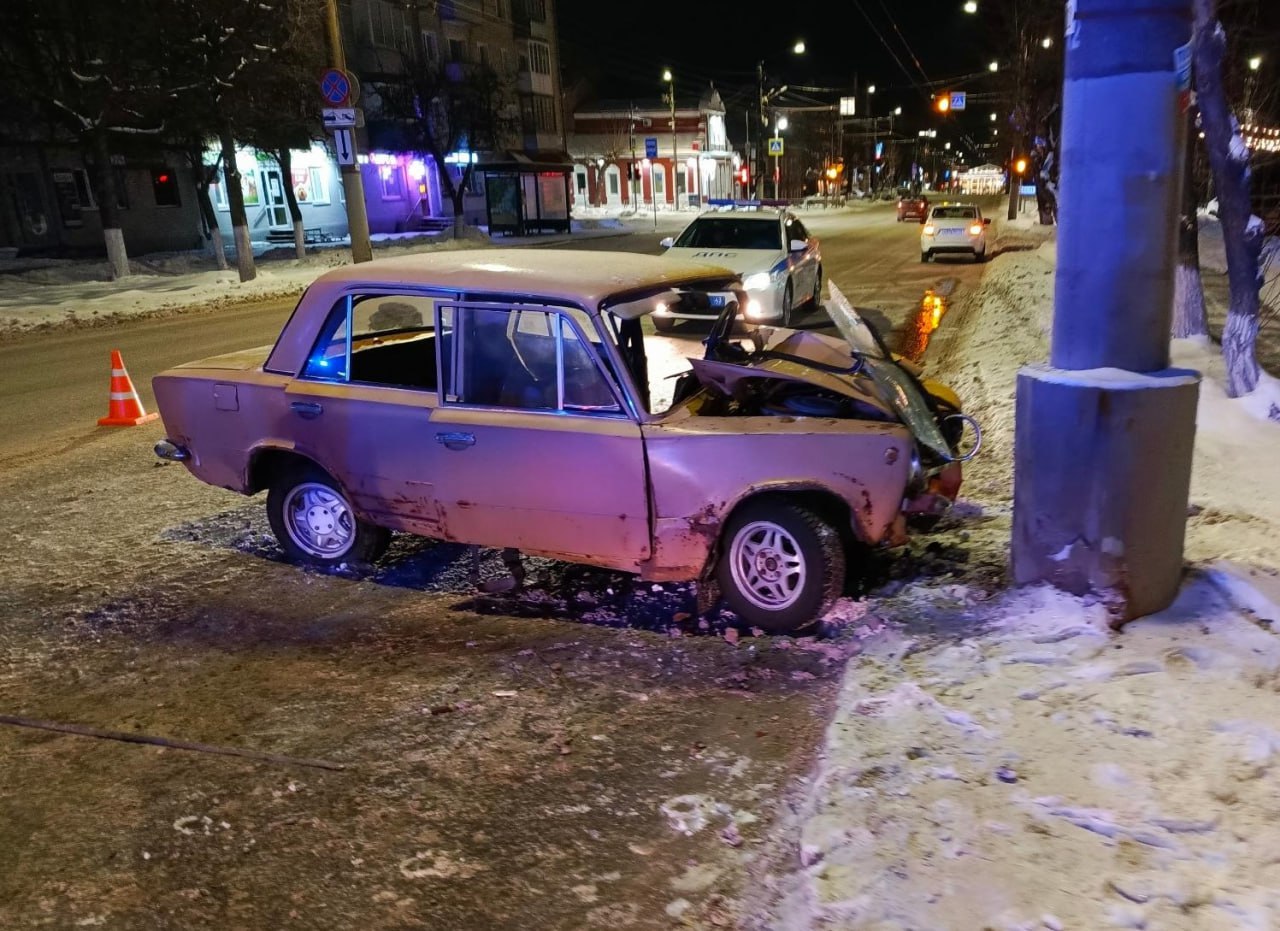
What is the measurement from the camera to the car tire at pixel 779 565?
4336 mm

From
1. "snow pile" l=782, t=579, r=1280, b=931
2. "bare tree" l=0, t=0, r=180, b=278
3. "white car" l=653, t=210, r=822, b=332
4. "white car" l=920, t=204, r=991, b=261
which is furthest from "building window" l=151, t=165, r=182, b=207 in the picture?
"snow pile" l=782, t=579, r=1280, b=931

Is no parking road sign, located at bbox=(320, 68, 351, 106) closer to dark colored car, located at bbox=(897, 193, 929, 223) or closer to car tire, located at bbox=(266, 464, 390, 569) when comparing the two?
car tire, located at bbox=(266, 464, 390, 569)

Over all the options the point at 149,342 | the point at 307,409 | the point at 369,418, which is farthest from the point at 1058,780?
the point at 149,342

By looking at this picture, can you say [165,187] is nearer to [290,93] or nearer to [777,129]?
[290,93]

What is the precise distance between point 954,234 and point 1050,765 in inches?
900

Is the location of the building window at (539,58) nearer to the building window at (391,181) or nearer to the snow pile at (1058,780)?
the building window at (391,181)

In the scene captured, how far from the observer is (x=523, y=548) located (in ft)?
15.8

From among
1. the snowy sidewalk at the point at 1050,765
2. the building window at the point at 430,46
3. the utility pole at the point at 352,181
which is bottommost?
the snowy sidewalk at the point at 1050,765

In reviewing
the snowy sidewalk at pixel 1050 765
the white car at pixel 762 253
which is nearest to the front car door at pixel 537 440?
the snowy sidewalk at pixel 1050 765

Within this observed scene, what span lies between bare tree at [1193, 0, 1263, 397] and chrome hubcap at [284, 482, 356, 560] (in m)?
6.89

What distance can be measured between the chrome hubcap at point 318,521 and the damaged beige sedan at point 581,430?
1 centimetres

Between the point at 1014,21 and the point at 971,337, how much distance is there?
83.5ft

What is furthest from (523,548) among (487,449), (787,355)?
(787,355)

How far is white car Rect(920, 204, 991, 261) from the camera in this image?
938 inches
